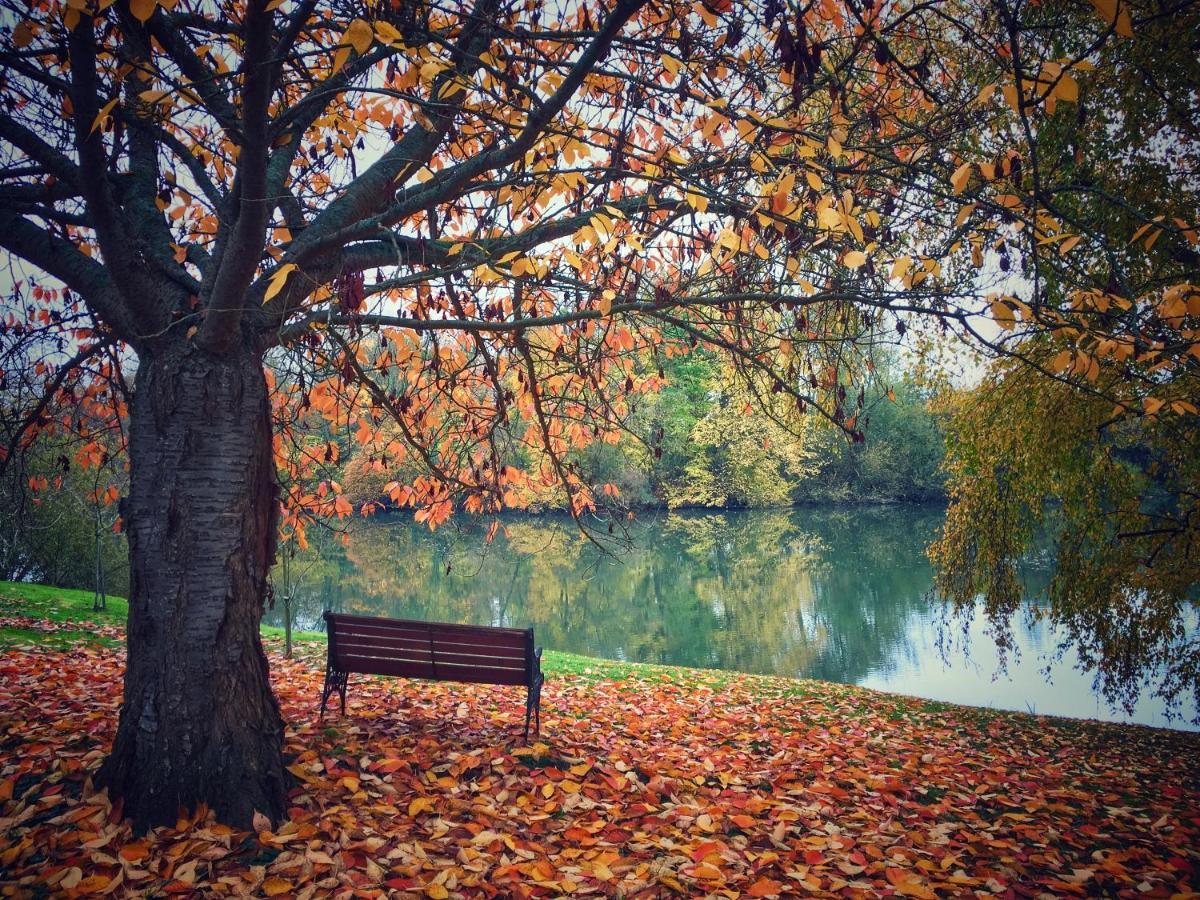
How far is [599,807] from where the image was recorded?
11.8ft

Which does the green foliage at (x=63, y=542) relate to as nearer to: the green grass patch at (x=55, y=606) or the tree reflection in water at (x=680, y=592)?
the green grass patch at (x=55, y=606)

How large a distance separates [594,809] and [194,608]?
2331mm

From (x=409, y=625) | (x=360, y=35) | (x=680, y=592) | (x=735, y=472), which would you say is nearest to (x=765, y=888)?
(x=409, y=625)

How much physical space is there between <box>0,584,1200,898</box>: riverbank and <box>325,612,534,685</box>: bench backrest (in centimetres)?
34

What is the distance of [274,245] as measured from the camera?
395 cm

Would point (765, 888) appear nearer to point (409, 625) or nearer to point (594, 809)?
point (594, 809)

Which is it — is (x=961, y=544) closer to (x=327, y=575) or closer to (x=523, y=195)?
(x=523, y=195)

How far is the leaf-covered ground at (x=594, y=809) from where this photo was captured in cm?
277

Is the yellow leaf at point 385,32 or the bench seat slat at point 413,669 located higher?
the yellow leaf at point 385,32

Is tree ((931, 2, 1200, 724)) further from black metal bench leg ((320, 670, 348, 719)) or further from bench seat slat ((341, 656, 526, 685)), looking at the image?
black metal bench leg ((320, 670, 348, 719))

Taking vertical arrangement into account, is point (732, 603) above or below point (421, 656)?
below

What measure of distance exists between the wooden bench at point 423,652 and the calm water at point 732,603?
97 centimetres

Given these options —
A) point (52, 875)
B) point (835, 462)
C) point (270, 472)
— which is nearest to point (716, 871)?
point (52, 875)

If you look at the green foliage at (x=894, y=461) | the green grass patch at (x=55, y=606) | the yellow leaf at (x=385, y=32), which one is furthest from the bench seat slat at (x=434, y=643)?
the green foliage at (x=894, y=461)
